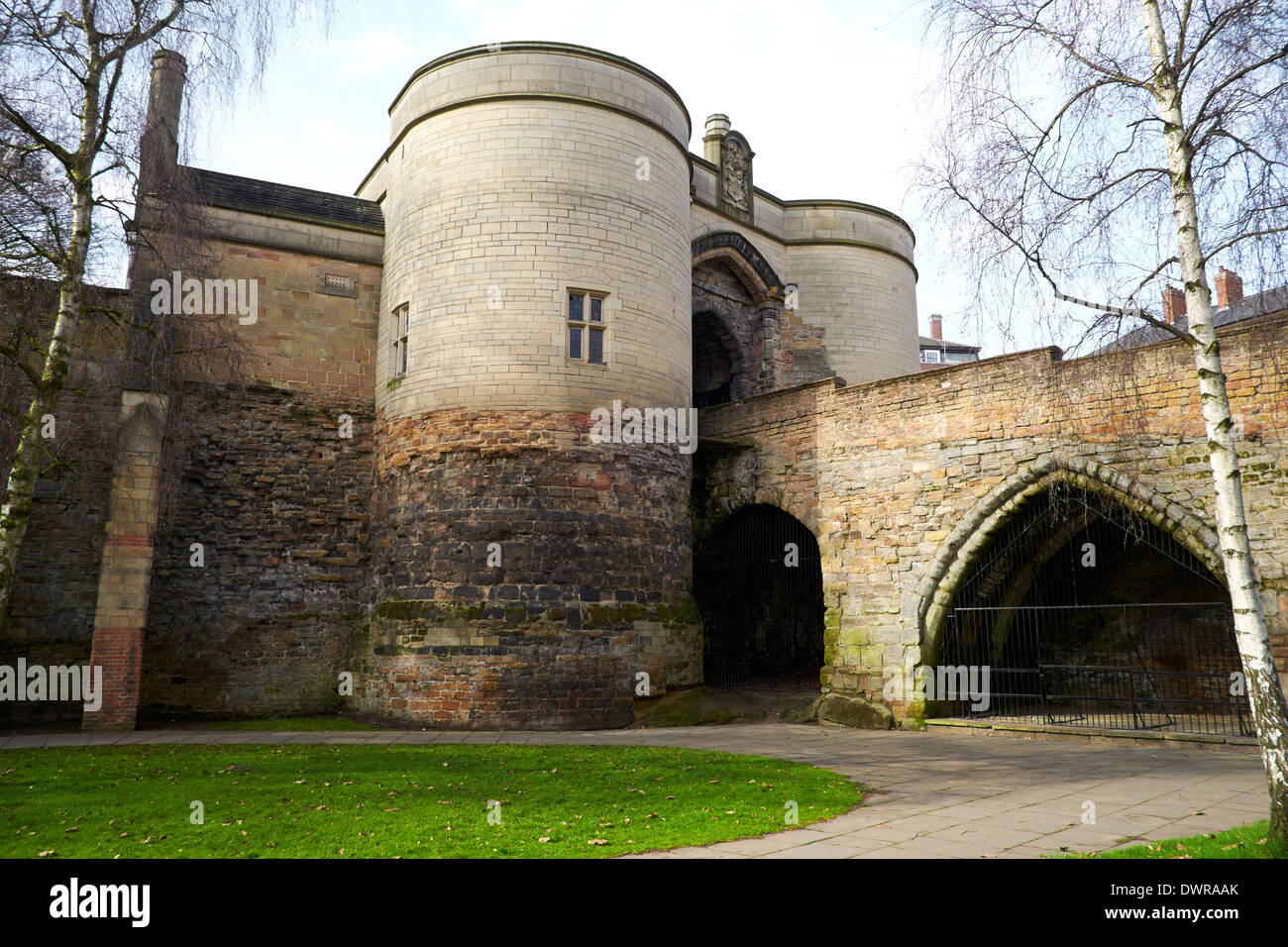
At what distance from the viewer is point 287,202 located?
53.9ft

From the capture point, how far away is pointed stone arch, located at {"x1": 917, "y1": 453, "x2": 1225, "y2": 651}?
10.8m

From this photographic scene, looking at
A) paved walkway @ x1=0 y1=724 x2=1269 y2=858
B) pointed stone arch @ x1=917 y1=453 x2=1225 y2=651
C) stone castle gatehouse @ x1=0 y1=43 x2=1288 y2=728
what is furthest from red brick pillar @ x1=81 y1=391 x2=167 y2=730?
pointed stone arch @ x1=917 y1=453 x2=1225 y2=651

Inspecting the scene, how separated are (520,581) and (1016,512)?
7301mm

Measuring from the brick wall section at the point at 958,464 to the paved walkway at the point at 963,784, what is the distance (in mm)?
1972

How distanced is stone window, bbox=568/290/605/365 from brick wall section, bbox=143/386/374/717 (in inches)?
181

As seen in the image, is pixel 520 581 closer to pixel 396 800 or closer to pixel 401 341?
pixel 401 341

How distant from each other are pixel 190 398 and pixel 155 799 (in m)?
9.24

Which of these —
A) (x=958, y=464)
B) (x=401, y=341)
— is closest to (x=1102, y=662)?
(x=958, y=464)

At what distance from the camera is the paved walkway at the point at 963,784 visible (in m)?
5.63

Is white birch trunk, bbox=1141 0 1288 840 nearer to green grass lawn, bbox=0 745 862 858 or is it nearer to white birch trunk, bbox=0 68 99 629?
green grass lawn, bbox=0 745 862 858

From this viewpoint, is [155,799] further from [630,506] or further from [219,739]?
[630,506]

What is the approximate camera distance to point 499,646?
41.9ft

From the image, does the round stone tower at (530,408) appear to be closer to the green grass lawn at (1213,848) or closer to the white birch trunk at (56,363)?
the white birch trunk at (56,363)
